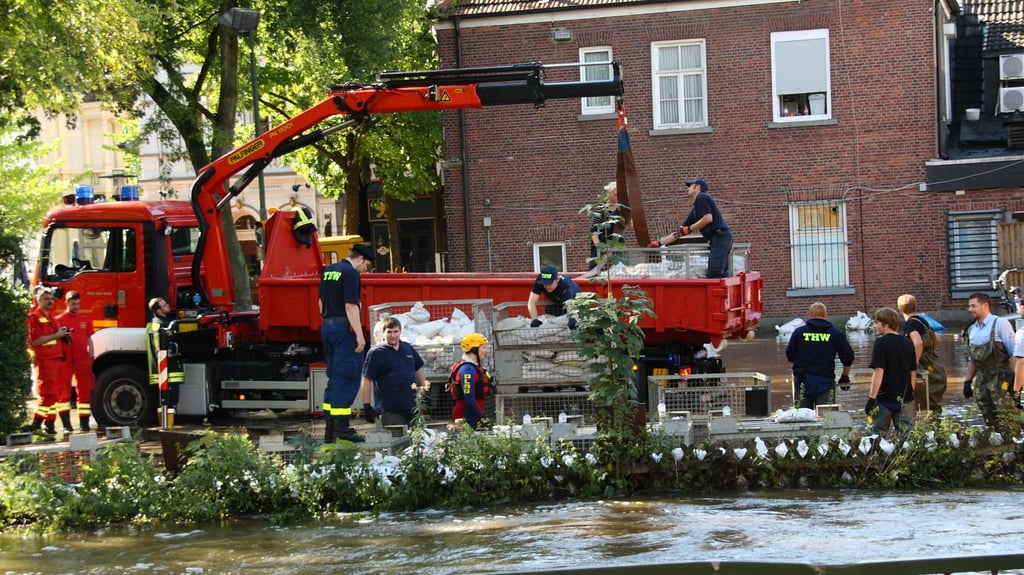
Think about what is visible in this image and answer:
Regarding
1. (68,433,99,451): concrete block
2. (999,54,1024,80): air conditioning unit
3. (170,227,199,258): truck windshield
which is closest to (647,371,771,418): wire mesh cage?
(68,433,99,451): concrete block

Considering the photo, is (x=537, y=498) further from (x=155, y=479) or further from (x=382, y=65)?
(x=382, y=65)

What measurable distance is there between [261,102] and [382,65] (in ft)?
22.1

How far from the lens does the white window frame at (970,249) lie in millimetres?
25625

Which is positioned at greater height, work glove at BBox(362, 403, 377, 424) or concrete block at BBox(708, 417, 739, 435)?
work glove at BBox(362, 403, 377, 424)

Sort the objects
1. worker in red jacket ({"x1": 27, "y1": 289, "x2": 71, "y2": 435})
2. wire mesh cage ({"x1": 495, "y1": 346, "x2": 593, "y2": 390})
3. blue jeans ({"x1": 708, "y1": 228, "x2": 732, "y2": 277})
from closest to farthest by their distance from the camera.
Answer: wire mesh cage ({"x1": 495, "y1": 346, "x2": 593, "y2": 390}), blue jeans ({"x1": 708, "y1": 228, "x2": 732, "y2": 277}), worker in red jacket ({"x1": 27, "y1": 289, "x2": 71, "y2": 435})

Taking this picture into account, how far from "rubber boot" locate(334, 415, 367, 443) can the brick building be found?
15.2m

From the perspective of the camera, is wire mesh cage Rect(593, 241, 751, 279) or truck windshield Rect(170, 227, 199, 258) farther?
truck windshield Rect(170, 227, 199, 258)

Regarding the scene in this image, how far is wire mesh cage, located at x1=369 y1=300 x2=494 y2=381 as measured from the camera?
43.6 feet

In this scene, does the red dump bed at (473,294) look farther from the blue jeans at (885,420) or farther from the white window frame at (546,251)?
the white window frame at (546,251)

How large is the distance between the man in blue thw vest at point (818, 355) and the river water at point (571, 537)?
5.39ft

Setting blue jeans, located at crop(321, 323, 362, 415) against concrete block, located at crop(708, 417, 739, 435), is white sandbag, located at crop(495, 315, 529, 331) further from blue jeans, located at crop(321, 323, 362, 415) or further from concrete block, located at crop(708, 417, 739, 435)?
concrete block, located at crop(708, 417, 739, 435)

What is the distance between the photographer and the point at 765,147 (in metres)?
26.2

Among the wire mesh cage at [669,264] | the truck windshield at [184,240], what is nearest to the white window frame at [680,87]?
the wire mesh cage at [669,264]

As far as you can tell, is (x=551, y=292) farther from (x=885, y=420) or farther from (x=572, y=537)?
(x=572, y=537)
